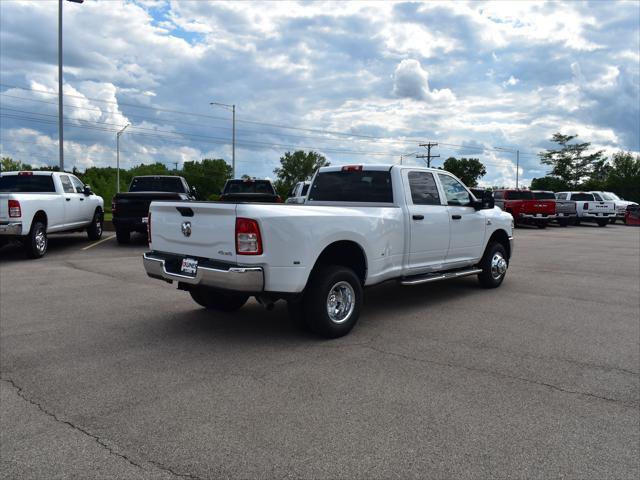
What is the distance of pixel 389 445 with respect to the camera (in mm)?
3418

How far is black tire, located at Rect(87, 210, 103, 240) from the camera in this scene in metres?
16.1

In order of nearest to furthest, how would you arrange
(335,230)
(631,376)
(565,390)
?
1. (565,390)
2. (631,376)
3. (335,230)

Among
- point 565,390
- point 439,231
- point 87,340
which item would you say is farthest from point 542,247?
point 87,340

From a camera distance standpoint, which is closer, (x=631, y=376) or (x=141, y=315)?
(x=631, y=376)

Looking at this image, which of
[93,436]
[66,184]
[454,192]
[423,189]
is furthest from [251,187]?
[93,436]

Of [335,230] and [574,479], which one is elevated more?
[335,230]

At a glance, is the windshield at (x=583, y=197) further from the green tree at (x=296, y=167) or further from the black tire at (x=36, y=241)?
the green tree at (x=296, y=167)

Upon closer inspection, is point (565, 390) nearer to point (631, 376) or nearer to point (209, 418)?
point (631, 376)

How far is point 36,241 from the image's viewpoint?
1234cm

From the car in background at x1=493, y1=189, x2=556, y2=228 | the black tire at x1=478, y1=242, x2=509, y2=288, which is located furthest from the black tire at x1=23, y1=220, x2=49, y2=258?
the car in background at x1=493, y1=189, x2=556, y2=228

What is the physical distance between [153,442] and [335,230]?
2.93m

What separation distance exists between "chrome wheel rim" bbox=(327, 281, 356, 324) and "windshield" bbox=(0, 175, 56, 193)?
34.2ft

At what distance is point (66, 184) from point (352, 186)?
990cm

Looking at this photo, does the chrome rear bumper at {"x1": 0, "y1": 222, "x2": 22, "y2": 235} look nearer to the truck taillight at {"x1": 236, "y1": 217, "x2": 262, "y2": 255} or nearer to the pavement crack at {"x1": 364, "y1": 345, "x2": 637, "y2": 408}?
the truck taillight at {"x1": 236, "y1": 217, "x2": 262, "y2": 255}
